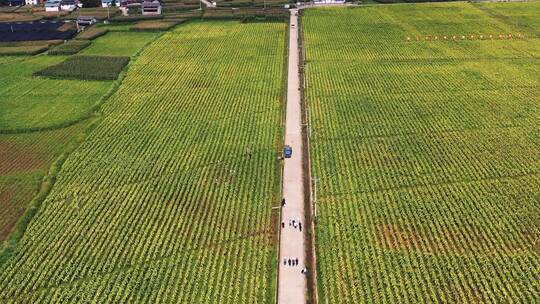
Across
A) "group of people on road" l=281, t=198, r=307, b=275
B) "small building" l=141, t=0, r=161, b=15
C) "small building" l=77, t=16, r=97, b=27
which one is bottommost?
"group of people on road" l=281, t=198, r=307, b=275

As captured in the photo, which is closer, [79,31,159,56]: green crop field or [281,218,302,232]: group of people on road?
[281,218,302,232]: group of people on road

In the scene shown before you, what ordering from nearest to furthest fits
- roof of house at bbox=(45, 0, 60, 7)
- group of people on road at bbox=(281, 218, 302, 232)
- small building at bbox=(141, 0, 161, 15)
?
group of people on road at bbox=(281, 218, 302, 232) → small building at bbox=(141, 0, 161, 15) → roof of house at bbox=(45, 0, 60, 7)

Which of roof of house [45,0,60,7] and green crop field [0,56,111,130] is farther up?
roof of house [45,0,60,7]

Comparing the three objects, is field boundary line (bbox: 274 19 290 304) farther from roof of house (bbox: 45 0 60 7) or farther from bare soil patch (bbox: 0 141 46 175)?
roof of house (bbox: 45 0 60 7)

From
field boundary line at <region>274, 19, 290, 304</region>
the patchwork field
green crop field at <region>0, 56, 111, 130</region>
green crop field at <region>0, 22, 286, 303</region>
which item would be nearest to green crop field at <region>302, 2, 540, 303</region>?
field boundary line at <region>274, 19, 290, 304</region>

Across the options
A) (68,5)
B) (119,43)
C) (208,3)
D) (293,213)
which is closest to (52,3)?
(68,5)

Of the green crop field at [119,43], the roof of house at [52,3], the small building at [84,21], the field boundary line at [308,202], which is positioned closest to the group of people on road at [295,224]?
the field boundary line at [308,202]

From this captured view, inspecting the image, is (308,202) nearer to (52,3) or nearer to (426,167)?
(426,167)
